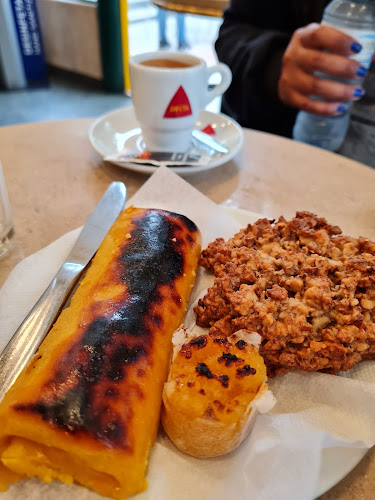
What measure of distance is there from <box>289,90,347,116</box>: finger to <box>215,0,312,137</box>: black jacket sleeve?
0.16m

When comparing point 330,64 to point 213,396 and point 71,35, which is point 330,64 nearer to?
point 213,396

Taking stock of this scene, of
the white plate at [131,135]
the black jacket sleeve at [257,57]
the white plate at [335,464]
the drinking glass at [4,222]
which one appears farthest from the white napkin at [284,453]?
the black jacket sleeve at [257,57]

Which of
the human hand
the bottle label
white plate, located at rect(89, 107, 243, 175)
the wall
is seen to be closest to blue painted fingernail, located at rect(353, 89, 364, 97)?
the human hand

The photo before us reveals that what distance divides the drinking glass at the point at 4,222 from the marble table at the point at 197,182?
0.07ft

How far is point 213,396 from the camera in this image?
579 mm

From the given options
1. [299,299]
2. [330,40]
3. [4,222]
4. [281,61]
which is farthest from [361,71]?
[4,222]

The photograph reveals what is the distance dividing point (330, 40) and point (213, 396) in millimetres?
1466

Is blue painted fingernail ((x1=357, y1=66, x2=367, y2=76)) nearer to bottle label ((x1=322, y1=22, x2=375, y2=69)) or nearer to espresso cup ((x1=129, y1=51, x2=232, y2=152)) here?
bottle label ((x1=322, y1=22, x2=375, y2=69))

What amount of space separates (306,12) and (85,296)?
74.9 inches

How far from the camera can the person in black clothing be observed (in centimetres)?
160

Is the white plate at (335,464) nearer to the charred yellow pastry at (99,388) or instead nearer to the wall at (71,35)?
the charred yellow pastry at (99,388)

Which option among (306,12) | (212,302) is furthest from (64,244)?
(306,12)

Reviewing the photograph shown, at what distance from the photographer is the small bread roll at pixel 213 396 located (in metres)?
0.56

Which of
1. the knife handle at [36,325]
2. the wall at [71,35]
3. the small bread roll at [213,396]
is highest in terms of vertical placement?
the small bread roll at [213,396]
